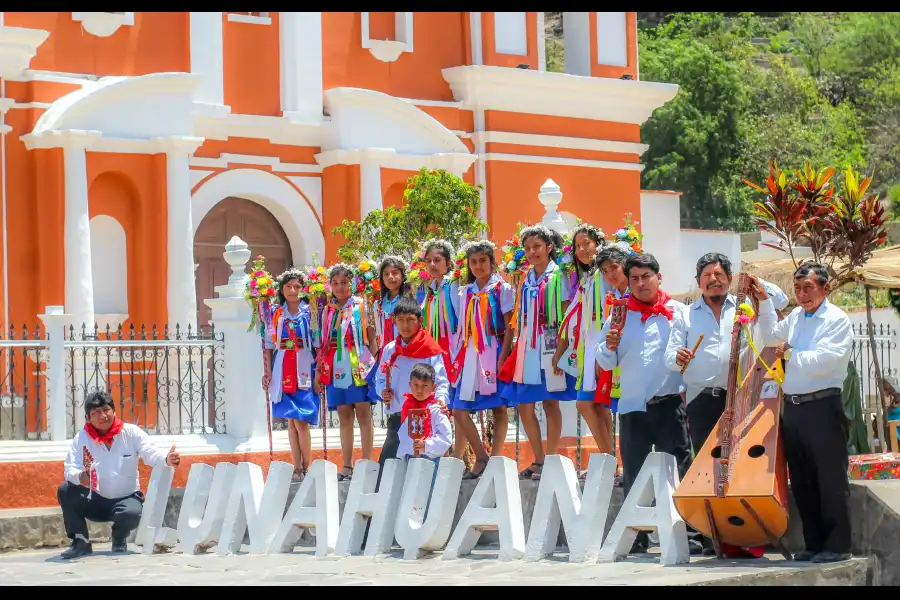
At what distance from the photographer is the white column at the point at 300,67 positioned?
19641mm

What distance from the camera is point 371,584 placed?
8.70m

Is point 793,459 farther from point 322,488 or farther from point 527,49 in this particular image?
point 527,49

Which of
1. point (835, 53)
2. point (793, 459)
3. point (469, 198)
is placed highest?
point (835, 53)

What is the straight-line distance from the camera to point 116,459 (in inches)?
457

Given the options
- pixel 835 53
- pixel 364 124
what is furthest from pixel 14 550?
pixel 835 53

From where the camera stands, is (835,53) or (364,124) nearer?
(364,124)

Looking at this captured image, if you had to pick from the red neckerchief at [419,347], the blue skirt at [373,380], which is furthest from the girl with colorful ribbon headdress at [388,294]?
the red neckerchief at [419,347]

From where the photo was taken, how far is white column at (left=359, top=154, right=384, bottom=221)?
19.4 m

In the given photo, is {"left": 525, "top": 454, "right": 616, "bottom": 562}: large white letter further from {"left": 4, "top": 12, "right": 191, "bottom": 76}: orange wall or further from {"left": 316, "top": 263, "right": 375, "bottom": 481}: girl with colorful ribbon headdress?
{"left": 4, "top": 12, "right": 191, "bottom": 76}: orange wall

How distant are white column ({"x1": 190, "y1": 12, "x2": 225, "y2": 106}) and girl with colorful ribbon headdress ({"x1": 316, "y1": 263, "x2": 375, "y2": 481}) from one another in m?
7.04

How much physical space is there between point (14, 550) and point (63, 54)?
7.15m

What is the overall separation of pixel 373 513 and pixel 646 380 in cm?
214

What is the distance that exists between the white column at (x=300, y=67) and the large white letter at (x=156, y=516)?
8.46 m

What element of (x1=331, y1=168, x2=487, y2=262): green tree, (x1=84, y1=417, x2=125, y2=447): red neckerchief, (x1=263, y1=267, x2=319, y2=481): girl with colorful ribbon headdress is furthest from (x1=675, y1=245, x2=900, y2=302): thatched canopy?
(x1=84, y1=417, x2=125, y2=447): red neckerchief
